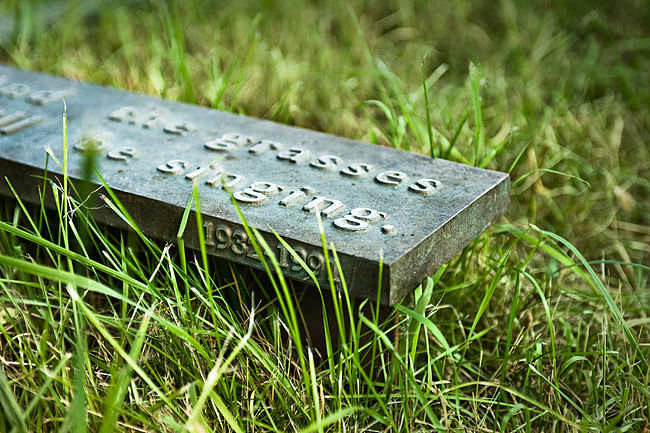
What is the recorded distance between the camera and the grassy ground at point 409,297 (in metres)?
1.28

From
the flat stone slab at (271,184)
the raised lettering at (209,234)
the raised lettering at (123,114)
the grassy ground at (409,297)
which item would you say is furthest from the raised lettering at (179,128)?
the raised lettering at (209,234)

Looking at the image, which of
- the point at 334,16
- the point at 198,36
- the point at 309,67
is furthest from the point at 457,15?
the point at 198,36

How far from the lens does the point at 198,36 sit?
3.24 m

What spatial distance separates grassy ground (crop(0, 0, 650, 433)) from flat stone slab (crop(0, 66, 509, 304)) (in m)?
0.07

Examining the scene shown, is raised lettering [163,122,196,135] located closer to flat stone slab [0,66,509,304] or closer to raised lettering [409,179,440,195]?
flat stone slab [0,66,509,304]

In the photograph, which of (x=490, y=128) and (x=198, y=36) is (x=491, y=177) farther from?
(x=198, y=36)

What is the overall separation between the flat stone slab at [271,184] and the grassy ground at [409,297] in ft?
0.24

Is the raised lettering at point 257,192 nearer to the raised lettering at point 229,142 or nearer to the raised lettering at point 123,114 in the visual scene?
the raised lettering at point 229,142

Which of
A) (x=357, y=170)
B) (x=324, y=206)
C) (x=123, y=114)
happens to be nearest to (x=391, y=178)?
(x=357, y=170)

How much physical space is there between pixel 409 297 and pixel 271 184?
0.40 meters

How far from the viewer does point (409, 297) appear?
5.40ft

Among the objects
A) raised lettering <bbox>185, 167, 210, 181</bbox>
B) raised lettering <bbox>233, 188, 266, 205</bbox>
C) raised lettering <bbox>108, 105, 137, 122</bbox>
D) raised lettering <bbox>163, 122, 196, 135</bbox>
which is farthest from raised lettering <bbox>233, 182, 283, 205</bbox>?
raised lettering <bbox>108, 105, 137, 122</bbox>

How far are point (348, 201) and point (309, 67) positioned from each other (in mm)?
1558

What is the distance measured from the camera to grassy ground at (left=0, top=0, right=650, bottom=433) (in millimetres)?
1279
